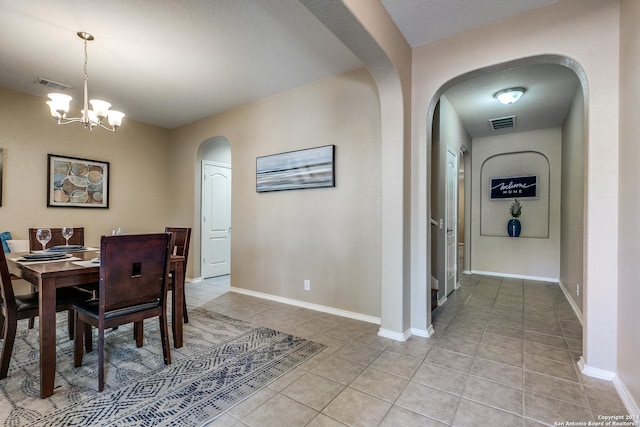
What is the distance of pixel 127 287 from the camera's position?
1.96 m

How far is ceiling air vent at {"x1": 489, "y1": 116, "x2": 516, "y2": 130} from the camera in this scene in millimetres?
4599

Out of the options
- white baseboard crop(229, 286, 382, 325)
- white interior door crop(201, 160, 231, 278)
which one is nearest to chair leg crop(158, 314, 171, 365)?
white baseboard crop(229, 286, 382, 325)

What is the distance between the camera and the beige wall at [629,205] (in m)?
1.64

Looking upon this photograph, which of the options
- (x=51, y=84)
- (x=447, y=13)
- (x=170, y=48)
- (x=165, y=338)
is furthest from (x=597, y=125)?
(x=51, y=84)

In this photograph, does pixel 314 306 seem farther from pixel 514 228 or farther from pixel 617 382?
pixel 514 228

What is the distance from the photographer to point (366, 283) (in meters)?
3.15

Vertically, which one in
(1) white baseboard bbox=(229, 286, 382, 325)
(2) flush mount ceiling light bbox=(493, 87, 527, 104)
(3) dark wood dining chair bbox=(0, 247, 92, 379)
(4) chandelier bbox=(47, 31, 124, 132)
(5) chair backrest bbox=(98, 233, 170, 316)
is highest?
(2) flush mount ceiling light bbox=(493, 87, 527, 104)

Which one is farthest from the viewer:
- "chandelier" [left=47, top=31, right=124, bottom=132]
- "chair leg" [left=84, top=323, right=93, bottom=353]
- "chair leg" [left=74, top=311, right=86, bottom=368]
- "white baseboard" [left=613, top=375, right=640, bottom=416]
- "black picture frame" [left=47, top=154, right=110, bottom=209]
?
"black picture frame" [left=47, top=154, right=110, bottom=209]

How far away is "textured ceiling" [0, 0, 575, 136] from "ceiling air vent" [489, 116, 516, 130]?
1.96 ft

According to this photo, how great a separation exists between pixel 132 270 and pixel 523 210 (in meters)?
6.04

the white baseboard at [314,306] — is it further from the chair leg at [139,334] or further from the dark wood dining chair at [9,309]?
the dark wood dining chair at [9,309]

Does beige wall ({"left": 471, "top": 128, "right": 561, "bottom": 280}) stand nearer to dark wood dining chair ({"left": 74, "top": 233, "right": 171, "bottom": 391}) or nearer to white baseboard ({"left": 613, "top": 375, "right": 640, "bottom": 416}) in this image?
white baseboard ({"left": 613, "top": 375, "right": 640, "bottom": 416})

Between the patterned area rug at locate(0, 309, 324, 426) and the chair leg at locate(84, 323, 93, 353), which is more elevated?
the chair leg at locate(84, 323, 93, 353)

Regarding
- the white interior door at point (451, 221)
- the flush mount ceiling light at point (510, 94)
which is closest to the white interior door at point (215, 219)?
the white interior door at point (451, 221)
